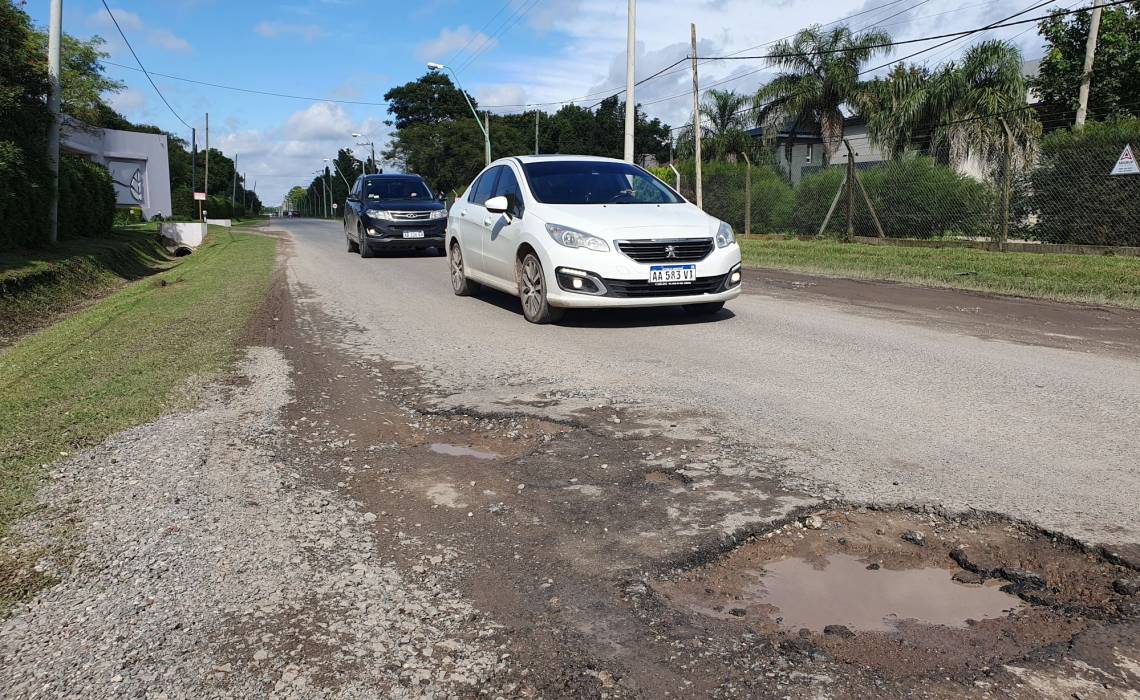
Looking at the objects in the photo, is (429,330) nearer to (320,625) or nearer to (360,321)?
(360,321)

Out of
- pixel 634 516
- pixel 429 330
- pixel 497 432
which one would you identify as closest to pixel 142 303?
pixel 429 330

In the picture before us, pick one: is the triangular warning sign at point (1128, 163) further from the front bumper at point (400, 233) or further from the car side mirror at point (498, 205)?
the front bumper at point (400, 233)

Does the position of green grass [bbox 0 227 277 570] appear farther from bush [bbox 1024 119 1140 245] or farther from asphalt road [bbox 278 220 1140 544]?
bush [bbox 1024 119 1140 245]

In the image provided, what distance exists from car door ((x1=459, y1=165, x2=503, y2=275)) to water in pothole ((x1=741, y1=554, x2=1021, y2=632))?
7155 millimetres

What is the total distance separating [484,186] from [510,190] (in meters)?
1.00

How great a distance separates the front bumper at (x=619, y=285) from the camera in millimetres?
7723

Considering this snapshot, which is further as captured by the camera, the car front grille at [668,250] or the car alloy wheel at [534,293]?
the car alloy wheel at [534,293]

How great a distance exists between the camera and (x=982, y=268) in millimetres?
13750

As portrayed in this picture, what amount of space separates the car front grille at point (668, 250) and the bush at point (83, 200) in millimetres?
16613

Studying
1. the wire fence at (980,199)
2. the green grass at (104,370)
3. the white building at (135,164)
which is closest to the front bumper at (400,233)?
the green grass at (104,370)

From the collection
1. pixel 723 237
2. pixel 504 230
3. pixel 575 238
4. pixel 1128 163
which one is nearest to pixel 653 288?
pixel 575 238

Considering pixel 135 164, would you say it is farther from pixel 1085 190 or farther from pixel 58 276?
pixel 1085 190

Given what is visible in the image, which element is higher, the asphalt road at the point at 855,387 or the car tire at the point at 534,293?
the car tire at the point at 534,293

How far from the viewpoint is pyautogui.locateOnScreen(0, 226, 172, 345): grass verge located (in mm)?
11930
